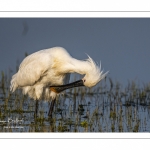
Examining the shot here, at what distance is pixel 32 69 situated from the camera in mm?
12633

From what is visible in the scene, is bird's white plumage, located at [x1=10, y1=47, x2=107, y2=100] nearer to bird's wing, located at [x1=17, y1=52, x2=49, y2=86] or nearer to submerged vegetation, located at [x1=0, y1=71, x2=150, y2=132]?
bird's wing, located at [x1=17, y1=52, x2=49, y2=86]

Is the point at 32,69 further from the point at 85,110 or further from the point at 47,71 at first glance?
the point at 85,110

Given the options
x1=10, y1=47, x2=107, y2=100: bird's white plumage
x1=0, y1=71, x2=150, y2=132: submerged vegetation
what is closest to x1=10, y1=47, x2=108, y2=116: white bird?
x1=10, y1=47, x2=107, y2=100: bird's white plumage

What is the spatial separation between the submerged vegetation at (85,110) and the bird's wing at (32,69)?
1.70ft

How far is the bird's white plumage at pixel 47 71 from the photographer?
12.2 meters

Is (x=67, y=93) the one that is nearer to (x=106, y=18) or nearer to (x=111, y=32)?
(x=111, y=32)

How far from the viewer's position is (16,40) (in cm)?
1202

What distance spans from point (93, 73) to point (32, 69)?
1344 mm

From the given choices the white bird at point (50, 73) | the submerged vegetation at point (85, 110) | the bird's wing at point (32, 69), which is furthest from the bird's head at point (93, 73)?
the bird's wing at point (32, 69)

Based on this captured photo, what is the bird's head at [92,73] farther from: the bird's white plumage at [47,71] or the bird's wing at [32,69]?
the bird's wing at [32,69]

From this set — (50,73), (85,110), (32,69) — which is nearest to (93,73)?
(50,73)

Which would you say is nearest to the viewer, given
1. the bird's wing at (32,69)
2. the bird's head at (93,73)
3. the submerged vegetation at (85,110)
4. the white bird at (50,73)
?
the submerged vegetation at (85,110)
